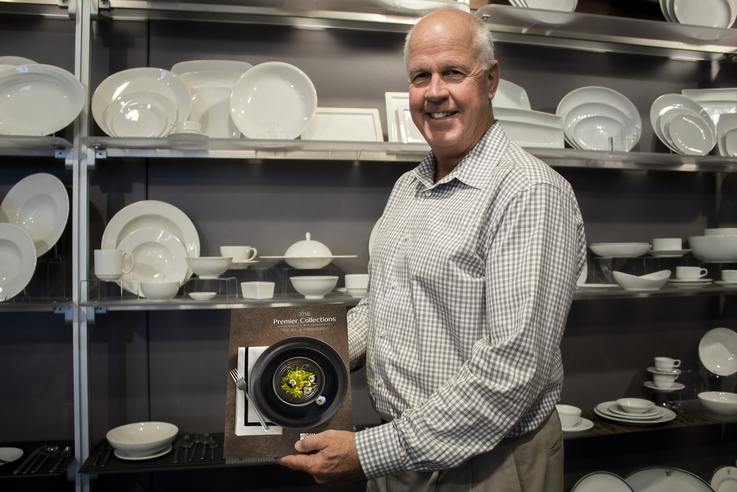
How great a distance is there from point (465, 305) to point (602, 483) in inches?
Answer: 61.6

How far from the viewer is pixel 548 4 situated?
6.95 ft

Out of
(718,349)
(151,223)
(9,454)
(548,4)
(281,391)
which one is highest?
(548,4)

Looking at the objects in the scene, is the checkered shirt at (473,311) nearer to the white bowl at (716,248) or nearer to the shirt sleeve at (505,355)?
the shirt sleeve at (505,355)

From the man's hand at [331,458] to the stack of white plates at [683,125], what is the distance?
196cm

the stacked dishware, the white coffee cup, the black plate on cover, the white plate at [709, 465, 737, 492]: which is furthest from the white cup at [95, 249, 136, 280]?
the white plate at [709, 465, 737, 492]

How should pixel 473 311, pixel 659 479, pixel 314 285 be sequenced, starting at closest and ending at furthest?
pixel 473 311 < pixel 314 285 < pixel 659 479

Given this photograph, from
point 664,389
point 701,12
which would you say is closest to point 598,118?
point 701,12

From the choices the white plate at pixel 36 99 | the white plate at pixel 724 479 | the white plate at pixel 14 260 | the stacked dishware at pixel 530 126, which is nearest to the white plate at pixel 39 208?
the white plate at pixel 14 260

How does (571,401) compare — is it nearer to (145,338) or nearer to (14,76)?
(145,338)

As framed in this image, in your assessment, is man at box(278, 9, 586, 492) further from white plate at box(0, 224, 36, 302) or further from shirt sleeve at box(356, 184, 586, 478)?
white plate at box(0, 224, 36, 302)

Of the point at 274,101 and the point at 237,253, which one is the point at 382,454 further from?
the point at 274,101

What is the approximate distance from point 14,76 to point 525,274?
1811mm

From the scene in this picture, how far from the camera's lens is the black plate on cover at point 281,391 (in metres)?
1.08

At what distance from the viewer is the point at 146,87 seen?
187 centimetres
